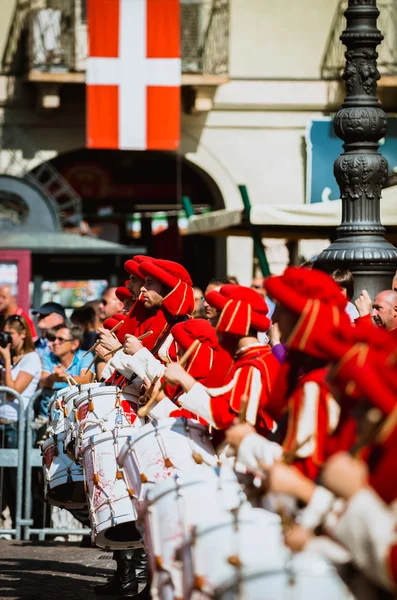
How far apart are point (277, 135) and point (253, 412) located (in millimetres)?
16844

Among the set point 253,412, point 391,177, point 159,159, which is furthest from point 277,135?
point 253,412

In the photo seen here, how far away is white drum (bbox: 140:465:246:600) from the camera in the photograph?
5.01 metres

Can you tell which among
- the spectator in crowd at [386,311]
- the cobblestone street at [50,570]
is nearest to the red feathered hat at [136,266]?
the spectator in crowd at [386,311]

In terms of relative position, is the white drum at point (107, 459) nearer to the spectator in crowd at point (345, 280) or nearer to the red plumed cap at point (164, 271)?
the red plumed cap at point (164, 271)

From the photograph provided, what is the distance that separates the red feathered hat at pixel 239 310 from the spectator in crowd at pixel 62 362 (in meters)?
4.18

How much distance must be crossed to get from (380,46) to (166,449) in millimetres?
16728

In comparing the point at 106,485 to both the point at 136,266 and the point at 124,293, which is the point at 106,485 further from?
the point at 124,293

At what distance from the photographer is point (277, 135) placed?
2234 cm

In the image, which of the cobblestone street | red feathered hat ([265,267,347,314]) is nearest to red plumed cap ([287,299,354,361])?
red feathered hat ([265,267,347,314])

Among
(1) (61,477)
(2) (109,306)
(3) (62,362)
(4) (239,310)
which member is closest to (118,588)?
(1) (61,477)

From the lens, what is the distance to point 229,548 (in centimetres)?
456

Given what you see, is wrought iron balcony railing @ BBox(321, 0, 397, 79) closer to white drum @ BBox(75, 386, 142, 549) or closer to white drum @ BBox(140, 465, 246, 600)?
white drum @ BBox(75, 386, 142, 549)

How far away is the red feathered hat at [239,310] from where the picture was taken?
620cm

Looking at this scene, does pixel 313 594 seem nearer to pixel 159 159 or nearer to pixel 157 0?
pixel 157 0
